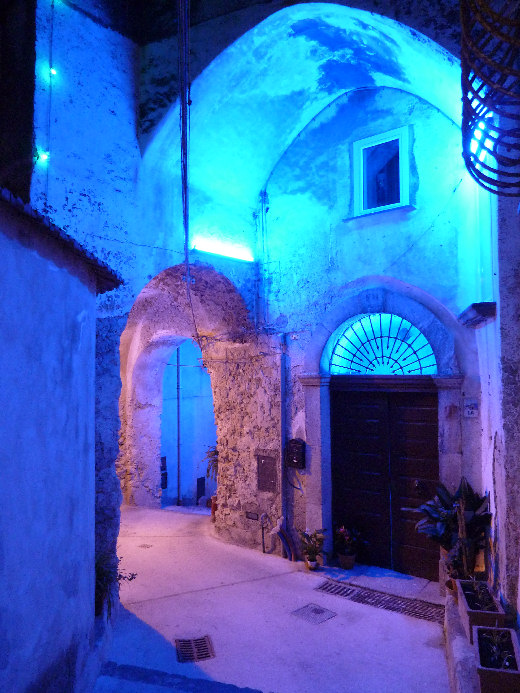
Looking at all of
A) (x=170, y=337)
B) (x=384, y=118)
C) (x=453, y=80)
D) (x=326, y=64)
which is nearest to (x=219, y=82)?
(x=326, y=64)

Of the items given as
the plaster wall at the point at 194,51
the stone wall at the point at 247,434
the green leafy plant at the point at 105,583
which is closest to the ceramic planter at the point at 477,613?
the green leafy plant at the point at 105,583

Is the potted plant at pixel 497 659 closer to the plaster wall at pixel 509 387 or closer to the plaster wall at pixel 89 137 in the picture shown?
the plaster wall at pixel 509 387

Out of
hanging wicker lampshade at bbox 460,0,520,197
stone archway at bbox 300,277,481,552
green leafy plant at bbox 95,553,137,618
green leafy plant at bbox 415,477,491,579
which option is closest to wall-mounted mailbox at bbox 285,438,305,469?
stone archway at bbox 300,277,481,552

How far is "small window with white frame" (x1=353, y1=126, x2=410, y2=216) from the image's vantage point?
713 centimetres

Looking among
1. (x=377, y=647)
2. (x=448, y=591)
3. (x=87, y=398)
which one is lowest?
(x=377, y=647)

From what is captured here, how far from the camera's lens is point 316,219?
780 cm

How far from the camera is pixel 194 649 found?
5.21m

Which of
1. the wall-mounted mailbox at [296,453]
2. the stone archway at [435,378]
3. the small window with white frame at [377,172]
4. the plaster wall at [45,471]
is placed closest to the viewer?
the plaster wall at [45,471]

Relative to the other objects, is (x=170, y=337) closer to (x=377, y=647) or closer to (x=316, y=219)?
(x=316, y=219)

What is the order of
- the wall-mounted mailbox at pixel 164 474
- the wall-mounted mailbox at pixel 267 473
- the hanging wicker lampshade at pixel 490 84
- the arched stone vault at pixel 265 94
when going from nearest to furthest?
the hanging wicker lampshade at pixel 490 84
the arched stone vault at pixel 265 94
the wall-mounted mailbox at pixel 267 473
the wall-mounted mailbox at pixel 164 474

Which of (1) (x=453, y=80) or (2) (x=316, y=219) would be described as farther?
(2) (x=316, y=219)

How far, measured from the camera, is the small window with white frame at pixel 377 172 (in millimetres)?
7129

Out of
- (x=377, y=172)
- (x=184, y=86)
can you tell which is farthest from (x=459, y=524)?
(x=184, y=86)

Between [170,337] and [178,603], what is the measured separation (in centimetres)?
604
